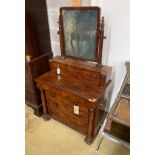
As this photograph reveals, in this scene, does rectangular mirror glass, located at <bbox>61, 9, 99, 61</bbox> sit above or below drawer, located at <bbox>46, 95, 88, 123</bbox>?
above

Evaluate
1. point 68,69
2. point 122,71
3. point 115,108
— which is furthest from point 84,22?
point 115,108

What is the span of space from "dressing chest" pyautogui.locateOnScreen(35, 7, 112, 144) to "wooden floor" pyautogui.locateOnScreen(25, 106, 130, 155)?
0.31ft

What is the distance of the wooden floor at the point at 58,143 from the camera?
1506 mm

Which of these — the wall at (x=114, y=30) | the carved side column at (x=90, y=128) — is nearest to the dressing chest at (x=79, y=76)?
the carved side column at (x=90, y=128)

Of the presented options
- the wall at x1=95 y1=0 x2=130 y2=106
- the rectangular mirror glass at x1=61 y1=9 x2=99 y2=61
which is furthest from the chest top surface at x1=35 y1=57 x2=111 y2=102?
the wall at x1=95 y1=0 x2=130 y2=106

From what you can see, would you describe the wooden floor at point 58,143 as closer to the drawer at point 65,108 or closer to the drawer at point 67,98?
the drawer at point 65,108

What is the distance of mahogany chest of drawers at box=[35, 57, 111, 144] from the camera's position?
137 cm

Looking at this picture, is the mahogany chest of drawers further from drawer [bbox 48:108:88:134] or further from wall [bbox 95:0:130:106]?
wall [bbox 95:0:130:106]

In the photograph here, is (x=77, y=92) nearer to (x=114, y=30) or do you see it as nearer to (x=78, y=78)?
(x=78, y=78)

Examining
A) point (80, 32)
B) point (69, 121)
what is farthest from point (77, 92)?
point (80, 32)

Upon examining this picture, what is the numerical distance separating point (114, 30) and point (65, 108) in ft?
3.16

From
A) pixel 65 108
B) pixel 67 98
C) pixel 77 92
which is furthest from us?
pixel 65 108

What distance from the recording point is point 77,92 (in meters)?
1.36

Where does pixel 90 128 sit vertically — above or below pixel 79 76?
below
